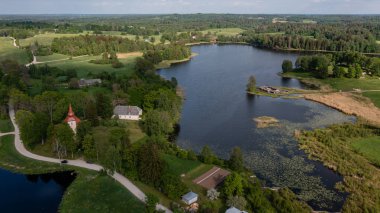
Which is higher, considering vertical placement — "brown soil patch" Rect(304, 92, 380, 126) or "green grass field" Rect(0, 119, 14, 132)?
"brown soil patch" Rect(304, 92, 380, 126)

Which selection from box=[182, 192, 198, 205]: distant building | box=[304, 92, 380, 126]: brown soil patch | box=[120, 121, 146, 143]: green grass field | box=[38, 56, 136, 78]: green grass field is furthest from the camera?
box=[38, 56, 136, 78]: green grass field

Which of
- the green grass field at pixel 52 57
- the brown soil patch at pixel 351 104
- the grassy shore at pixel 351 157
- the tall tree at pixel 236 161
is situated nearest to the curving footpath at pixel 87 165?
the tall tree at pixel 236 161

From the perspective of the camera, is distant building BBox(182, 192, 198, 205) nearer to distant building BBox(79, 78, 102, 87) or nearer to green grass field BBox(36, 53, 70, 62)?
distant building BBox(79, 78, 102, 87)

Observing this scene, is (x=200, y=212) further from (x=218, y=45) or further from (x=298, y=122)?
(x=218, y=45)

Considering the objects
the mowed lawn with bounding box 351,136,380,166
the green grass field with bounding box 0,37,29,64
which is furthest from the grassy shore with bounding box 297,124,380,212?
the green grass field with bounding box 0,37,29,64

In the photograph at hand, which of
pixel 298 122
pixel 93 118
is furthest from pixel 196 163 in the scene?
pixel 298 122

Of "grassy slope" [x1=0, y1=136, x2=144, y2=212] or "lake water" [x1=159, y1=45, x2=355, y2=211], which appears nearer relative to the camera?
"grassy slope" [x1=0, y1=136, x2=144, y2=212]

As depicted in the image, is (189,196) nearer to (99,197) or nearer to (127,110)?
(99,197)
